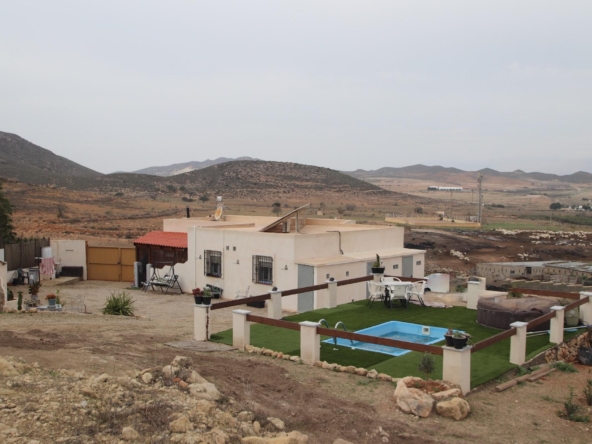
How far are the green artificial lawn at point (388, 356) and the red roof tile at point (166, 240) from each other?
11053 mm

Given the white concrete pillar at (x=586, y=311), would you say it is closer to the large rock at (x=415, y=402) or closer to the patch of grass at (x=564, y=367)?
the patch of grass at (x=564, y=367)

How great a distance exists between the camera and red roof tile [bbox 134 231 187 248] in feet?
85.9

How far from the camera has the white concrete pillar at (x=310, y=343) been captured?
36.3 ft

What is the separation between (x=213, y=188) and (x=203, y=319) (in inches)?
3098

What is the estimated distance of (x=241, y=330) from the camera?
12312 mm

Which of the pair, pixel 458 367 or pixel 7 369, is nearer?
pixel 7 369

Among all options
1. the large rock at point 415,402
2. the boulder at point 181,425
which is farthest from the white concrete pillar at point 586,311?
the boulder at point 181,425

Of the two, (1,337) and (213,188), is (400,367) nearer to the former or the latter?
(1,337)

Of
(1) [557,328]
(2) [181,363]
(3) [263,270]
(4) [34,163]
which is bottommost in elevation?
(1) [557,328]

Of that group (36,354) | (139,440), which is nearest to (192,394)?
(139,440)

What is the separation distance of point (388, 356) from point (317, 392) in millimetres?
2928

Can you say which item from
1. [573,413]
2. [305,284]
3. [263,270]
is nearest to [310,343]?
[573,413]

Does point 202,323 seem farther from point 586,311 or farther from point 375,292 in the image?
point 586,311

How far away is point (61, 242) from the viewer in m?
28.7
